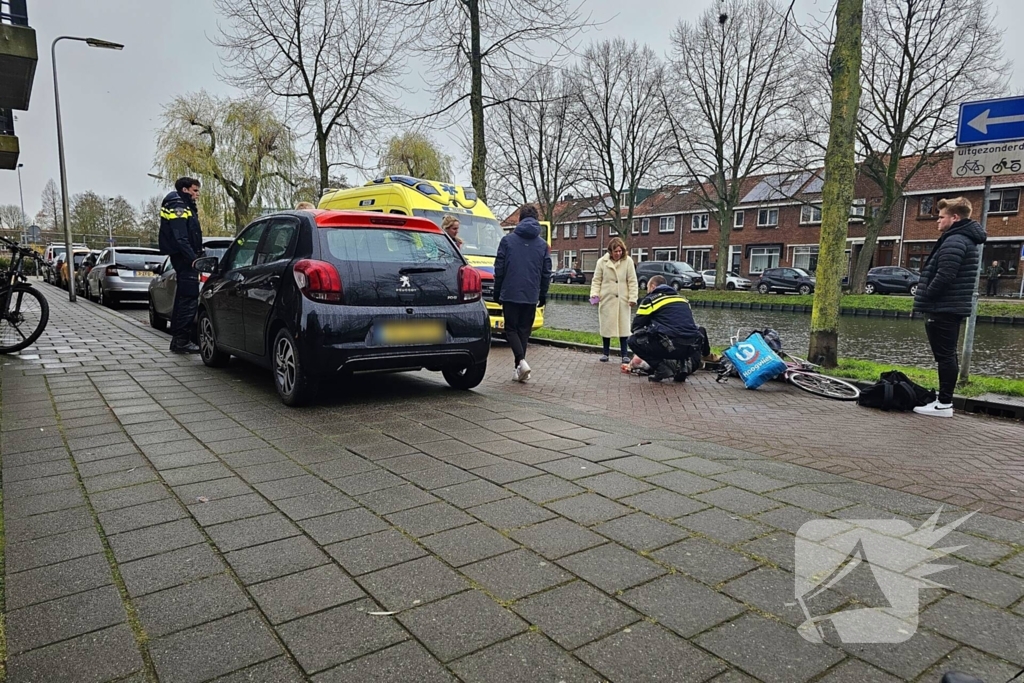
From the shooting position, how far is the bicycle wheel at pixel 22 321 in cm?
784

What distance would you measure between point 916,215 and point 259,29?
40.8m

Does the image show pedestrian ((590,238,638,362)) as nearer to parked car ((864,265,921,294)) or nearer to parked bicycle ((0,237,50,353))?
parked bicycle ((0,237,50,353))

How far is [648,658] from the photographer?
2096 mm

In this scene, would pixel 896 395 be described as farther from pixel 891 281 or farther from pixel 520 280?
pixel 891 281

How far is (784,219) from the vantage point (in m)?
50.9

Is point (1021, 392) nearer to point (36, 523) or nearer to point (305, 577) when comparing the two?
point (305, 577)

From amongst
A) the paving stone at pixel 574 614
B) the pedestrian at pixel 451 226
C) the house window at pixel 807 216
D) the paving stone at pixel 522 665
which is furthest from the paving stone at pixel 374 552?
the house window at pixel 807 216

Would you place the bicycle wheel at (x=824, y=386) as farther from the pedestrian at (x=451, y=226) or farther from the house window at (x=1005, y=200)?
the house window at (x=1005, y=200)

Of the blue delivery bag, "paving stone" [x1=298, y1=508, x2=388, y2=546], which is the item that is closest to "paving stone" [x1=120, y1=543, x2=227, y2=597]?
"paving stone" [x1=298, y1=508, x2=388, y2=546]

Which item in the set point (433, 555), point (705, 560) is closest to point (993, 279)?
point (705, 560)

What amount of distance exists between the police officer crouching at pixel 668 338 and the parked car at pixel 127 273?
13.5m

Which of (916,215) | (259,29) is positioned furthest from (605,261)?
(916,215)

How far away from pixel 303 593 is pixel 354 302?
10.6 feet

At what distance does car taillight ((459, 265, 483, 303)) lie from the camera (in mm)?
5969
